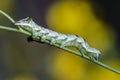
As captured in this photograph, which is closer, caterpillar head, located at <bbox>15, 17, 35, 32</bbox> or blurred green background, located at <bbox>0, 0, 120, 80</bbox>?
caterpillar head, located at <bbox>15, 17, 35, 32</bbox>

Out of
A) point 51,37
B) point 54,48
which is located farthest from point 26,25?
point 54,48

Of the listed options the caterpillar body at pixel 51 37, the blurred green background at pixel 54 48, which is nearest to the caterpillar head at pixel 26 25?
the caterpillar body at pixel 51 37

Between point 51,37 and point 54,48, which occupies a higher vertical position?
point 54,48

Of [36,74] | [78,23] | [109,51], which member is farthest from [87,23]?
[36,74]

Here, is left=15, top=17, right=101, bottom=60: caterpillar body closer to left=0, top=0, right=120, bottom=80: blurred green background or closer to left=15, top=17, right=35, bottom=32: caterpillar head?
left=15, top=17, right=35, bottom=32: caterpillar head

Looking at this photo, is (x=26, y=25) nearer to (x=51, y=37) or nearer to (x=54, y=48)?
(x=51, y=37)

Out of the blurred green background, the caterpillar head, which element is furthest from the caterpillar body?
the blurred green background

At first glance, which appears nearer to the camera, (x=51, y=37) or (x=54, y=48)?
(x=51, y=37)

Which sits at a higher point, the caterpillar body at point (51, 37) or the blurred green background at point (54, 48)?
the blurred green background at point (54, 48)

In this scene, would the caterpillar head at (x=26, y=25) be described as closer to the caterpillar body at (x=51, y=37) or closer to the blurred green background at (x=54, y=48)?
the caterpillar body at (x=51, y=37)
